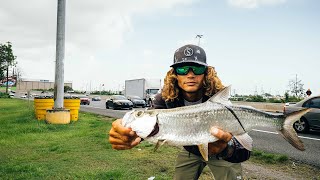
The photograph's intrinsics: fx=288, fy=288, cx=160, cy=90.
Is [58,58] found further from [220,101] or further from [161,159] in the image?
[220,101]

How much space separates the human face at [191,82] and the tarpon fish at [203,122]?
597 millimetres

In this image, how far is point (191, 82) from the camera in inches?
136

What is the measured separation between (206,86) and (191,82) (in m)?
0.21

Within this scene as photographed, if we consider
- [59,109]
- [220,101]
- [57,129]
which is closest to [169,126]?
[220,101]

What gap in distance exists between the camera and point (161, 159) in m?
6.99

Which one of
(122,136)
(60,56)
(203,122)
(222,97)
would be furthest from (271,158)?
(60,56)

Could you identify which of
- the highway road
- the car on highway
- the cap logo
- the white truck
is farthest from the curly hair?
the white truck

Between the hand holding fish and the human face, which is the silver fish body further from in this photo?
the human face

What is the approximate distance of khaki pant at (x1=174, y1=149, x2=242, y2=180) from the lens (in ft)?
10.9

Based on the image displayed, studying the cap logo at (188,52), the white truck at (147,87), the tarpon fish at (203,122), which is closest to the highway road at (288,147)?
the tarpon fish at (203,122)

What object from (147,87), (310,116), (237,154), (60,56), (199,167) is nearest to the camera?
(237,154)

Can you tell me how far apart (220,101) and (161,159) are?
4451mm

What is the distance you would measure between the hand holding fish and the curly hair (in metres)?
0.91

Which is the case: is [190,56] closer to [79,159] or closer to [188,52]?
[188,52]
